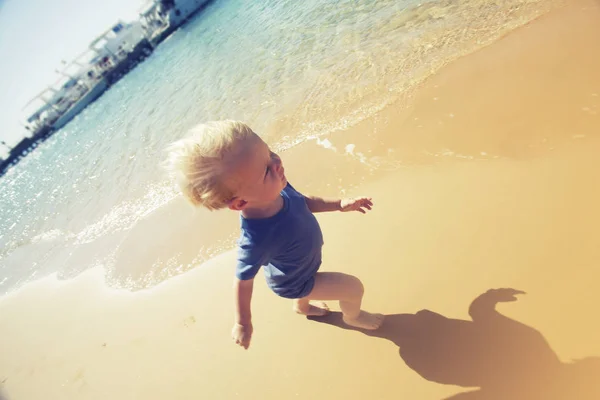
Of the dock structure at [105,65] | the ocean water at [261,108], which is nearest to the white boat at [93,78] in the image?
the dock structure at [105,65]

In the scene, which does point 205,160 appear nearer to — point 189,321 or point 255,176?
point 255,176

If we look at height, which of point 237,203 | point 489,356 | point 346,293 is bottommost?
point 489,356

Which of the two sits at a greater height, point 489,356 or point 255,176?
point 255,176

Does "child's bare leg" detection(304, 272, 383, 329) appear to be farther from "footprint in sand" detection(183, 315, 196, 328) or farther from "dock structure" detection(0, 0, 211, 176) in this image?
"dock structure" detection(0, 0, 211, 176)

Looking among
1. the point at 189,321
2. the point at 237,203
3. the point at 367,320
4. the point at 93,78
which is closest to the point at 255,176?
the point at 237,203

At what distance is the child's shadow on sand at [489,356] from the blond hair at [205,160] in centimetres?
119

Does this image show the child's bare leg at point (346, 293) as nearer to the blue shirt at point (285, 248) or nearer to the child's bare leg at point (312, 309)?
the blue shirt at point (285, 248)

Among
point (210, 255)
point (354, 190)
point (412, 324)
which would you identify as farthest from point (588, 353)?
point (210, 255)

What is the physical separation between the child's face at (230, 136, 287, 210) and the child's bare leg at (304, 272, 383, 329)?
0.53 meters

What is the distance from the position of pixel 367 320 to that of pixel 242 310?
70cm

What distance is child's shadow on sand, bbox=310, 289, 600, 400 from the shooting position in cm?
134

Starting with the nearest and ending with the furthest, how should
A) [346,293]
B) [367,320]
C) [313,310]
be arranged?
[346,293]
[367,320]
[313,310]

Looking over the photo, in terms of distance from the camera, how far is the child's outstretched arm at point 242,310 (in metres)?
1.44

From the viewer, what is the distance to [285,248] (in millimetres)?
1481
